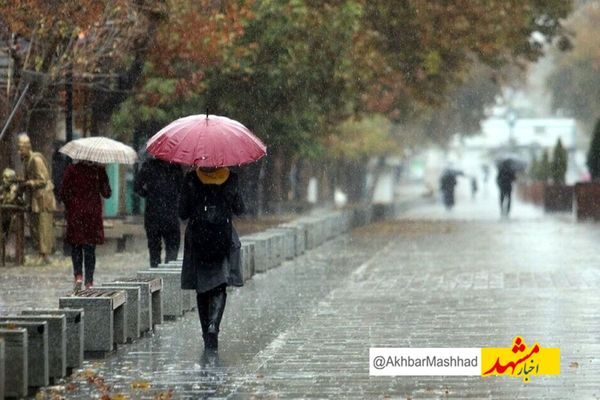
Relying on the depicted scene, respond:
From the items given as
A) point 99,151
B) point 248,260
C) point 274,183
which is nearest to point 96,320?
point 99,151

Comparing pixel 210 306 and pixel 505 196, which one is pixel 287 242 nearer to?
pixel 210 306

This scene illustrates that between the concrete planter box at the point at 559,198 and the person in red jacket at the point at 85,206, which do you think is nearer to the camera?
the person in red jacket at the point at 85,206

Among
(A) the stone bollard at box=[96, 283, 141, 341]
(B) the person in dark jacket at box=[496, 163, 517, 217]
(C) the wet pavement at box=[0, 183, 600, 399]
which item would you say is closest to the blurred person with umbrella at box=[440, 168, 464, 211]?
(B) the person in dark jacket at box=[496, 163, 517, 217]

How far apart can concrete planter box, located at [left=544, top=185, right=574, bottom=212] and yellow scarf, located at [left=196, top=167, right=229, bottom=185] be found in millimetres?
37481

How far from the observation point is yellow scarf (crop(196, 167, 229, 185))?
12.9m

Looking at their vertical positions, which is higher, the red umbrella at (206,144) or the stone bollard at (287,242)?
the red umbrella at (206,144)

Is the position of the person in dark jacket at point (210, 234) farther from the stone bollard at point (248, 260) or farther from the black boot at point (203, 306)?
the stone bollard at point (248, 260)

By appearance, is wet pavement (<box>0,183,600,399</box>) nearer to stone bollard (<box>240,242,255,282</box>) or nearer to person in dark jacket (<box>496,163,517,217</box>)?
stone bollard (<box>240,242,255,282</box>)

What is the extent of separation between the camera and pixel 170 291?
50.8 feet

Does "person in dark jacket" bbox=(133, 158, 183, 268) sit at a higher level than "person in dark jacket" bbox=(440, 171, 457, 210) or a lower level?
higher

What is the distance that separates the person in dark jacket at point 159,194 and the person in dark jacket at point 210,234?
5430 millimetres

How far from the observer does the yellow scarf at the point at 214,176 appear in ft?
→ 42.2

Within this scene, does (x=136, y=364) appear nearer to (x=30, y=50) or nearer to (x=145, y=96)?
(x=30, y=50)

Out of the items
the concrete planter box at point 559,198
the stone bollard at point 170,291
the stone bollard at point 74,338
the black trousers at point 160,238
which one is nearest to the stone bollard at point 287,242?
the black trousers at point 160,238
